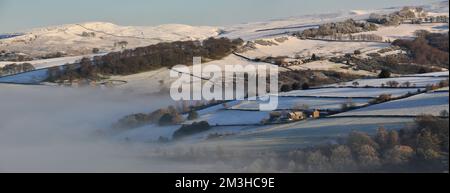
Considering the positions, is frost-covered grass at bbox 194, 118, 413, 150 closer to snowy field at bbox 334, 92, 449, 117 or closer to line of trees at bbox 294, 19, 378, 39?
snowy field at bbox 334, 92, 449, 117

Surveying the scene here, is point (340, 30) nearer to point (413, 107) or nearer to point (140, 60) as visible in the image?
point (140, 60)

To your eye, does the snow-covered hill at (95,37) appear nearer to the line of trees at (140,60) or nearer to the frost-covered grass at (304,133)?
the line of trees at (140,60)

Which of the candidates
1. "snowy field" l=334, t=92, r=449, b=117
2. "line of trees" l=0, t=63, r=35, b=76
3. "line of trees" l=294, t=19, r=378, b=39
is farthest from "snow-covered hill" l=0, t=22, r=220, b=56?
"snowy field" l=334, t=92, r=449, b=117

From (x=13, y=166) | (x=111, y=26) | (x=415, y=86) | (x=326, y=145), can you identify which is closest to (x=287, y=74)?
(x=415, y=86)

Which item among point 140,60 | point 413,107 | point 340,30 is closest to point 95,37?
point 340,30

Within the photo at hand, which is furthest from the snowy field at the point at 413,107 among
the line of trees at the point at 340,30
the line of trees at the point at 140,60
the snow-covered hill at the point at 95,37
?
the snow-covered hill at the point at 95,37

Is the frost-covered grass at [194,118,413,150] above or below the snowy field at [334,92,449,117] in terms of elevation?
below
